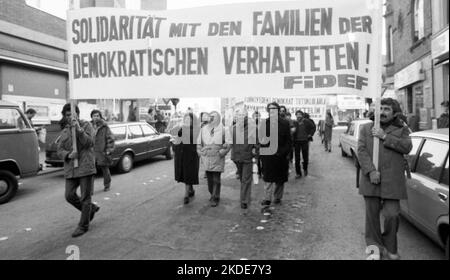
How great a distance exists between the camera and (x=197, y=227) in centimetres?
514

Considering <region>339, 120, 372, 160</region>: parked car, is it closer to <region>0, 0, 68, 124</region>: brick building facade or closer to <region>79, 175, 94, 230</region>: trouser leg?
<region>79, 175, 94, 230</region>: trouser leg

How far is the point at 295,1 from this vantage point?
414cm

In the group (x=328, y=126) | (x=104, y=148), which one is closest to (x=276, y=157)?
(x=104, y=148)

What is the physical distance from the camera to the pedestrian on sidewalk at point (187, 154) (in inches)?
258

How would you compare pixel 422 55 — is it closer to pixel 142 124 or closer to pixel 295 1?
pixel 142 124

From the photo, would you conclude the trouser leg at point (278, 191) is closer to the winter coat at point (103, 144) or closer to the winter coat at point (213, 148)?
the winter coat at point (213, 148)

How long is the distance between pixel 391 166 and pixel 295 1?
88.4 inches

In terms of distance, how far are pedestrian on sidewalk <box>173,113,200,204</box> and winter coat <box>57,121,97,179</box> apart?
1929 mm

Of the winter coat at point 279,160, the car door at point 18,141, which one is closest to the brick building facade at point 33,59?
the car door at point 18,141

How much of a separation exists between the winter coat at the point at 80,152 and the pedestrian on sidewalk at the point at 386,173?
12.1 feet

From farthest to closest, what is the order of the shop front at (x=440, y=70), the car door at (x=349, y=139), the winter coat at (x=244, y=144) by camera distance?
the shop front at (x=440, y=70) < the car door at (x=349, y=139) < the winter coat at (x=244, y=144)

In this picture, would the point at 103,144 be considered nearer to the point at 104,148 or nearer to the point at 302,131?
the point at 104,148

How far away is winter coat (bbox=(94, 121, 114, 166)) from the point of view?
8.00m

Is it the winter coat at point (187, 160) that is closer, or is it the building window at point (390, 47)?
the winter coat at point (187, 160)
